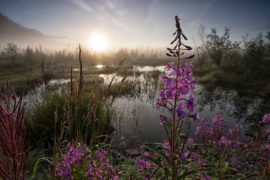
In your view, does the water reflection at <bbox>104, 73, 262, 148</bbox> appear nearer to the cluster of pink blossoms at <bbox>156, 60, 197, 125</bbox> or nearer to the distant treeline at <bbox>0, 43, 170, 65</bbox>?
the cluster of pink blossoms at <bbox>156, 60, 197, 125</bbox>

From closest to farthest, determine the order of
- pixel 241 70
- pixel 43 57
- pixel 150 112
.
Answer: pixel 150 112
pixel 241 70
pixel 43 57

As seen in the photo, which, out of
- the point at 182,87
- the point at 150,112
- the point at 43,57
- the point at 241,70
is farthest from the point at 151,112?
the point at 43,57

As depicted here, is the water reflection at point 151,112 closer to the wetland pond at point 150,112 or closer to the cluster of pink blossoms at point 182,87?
the wetland pond at point 150,112

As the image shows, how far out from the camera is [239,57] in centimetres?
1862

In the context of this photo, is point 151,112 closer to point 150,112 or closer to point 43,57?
point 150,112

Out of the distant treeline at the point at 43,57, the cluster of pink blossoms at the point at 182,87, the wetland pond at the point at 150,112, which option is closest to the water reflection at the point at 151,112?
the wetland pond at the point at 150,112

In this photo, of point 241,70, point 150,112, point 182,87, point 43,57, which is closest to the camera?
point 182,87

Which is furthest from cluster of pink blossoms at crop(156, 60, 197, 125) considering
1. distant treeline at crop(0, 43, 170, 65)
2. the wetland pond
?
distant treeline at crop(0, 43, 170, 65)

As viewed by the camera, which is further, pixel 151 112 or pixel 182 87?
pixel 151 112

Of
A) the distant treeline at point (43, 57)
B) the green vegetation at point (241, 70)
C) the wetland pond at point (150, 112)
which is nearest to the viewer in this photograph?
the wetland pond at point (150, 112)

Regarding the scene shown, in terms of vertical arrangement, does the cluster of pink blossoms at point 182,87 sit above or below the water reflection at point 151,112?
above

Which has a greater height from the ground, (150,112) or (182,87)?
(182,87)

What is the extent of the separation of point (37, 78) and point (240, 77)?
20719 mm

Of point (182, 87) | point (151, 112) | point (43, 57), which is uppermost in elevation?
point (43, 57)
